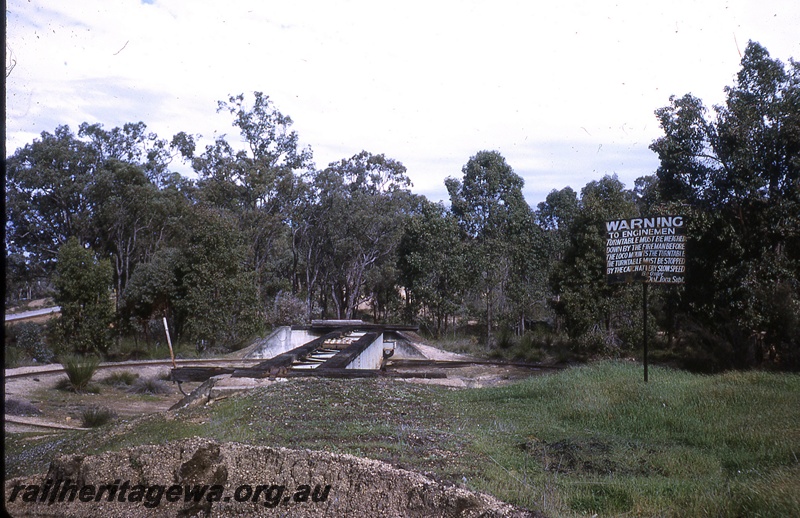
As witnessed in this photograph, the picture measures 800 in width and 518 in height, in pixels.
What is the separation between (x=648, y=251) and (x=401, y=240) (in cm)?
2062

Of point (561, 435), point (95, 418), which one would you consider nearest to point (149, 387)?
point (95, 418)

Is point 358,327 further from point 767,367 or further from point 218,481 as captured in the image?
point 218,481

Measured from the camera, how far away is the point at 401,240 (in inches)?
1223

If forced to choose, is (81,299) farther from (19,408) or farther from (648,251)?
(648,251)

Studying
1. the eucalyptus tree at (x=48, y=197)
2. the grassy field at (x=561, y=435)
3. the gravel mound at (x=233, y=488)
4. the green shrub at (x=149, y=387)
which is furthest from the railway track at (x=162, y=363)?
the eucalyptus tree at (x=48, y=197)

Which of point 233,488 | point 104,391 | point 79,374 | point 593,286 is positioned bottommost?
point 104,391

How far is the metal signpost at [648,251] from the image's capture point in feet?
35.0

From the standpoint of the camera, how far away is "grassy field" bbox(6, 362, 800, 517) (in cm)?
448

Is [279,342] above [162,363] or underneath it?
above

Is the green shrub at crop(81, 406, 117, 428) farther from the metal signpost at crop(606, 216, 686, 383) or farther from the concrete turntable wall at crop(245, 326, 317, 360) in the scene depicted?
the concrete turntable wall at crop(245, 326, 317, 360)

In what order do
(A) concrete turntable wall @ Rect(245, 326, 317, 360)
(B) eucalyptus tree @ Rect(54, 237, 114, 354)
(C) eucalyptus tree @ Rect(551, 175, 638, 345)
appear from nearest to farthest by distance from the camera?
(C) eucalyptus tree @ Rect(551, 175, 638, 345) < (A) concrete turntable wall @ Rect(245, 326, 317, 360) < (B) eucalyptus tree @ Rect(54, 237, 114, 354)

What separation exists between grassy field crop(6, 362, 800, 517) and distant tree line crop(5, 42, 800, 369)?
266 inches

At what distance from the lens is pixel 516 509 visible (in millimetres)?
3887

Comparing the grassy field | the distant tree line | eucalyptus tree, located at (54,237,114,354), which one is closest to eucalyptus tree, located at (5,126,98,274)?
the distant tree line
